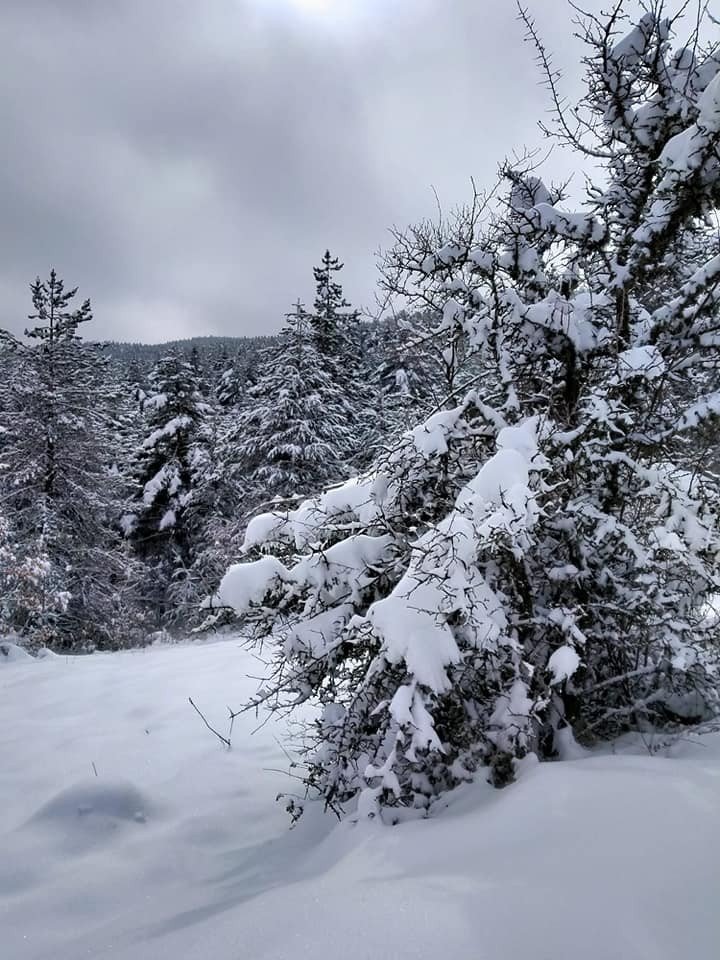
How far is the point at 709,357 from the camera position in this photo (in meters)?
4.14

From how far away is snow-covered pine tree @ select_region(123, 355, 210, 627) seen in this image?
22.3m

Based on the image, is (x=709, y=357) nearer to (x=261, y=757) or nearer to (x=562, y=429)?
(x=562, y=429)

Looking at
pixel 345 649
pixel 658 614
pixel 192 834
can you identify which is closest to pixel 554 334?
pixel 658 614

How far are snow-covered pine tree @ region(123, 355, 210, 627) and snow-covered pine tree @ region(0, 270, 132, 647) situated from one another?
177 inches

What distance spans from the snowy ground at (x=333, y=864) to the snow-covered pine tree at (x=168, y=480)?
1743 cm

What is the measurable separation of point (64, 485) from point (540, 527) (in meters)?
16.4

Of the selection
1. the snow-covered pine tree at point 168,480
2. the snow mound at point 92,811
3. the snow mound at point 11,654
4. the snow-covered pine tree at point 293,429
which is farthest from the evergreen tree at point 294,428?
the snow mound at point 92,811

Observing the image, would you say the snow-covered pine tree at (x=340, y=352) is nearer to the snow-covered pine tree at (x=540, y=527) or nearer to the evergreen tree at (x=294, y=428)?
the evergreen tree at (x=294, y=428)

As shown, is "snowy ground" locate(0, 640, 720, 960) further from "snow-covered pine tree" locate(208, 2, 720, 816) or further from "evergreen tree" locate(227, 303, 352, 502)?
"evergreen tree" locate(227, 303, 352, 502)

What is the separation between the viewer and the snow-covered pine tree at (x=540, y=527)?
121 inches

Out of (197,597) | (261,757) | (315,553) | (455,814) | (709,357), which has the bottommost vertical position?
(197,597)

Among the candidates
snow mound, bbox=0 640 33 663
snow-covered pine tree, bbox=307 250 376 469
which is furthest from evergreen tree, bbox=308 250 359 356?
snow mound, bbox=0 640 33 663

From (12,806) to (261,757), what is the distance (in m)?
1.98

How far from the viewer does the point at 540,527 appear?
358cm
